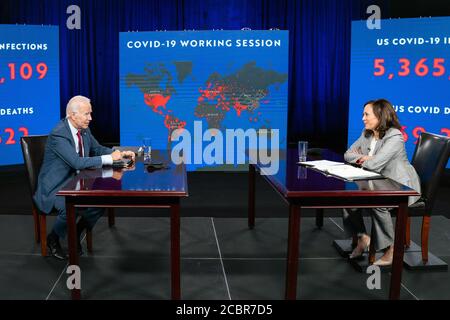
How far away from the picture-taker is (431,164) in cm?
365

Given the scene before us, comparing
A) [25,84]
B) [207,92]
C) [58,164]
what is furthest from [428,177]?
[25,84]

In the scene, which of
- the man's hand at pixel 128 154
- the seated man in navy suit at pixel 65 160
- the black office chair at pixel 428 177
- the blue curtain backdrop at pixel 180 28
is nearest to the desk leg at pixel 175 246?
the seated man in navy suit at pixel 65 160

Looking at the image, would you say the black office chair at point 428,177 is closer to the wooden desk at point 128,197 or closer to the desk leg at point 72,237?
the wooden desk at point 128,197

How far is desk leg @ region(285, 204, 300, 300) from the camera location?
277cm

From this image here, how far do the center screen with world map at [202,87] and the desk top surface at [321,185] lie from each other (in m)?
3.24

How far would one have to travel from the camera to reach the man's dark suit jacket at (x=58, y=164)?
3.35 m

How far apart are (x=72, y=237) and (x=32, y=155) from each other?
120 centimetres

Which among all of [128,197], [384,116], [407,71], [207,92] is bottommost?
[128,197]

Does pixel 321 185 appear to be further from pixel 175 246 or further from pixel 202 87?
pixel 202 87

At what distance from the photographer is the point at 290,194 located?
2719mm

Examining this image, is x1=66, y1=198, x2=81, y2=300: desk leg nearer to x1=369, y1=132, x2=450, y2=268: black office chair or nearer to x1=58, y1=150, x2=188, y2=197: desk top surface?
x1=58, y1=150, x2=188, y2=197: desk top surface

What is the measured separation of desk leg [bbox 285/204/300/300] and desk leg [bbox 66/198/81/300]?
Result: 44.0 inches

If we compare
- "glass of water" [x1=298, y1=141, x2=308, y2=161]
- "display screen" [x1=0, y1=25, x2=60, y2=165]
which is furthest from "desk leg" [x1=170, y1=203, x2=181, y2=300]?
"display screen" [x1=0, y1=25, x2=60, y2=165]
